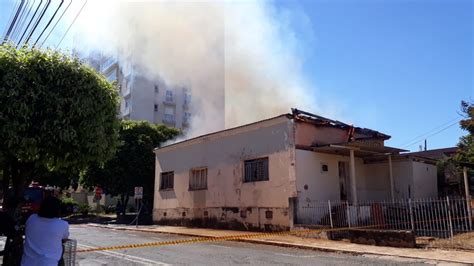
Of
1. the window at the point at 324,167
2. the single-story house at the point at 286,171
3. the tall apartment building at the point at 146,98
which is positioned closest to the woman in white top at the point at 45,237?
the single-story house at the point at 286,171

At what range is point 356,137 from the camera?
765 inches

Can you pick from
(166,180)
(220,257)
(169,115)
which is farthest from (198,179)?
(169,115)

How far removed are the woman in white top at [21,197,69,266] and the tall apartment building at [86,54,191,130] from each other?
45.2 meters

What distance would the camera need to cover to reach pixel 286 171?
16.6 metres

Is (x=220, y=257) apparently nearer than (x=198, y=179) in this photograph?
Yes

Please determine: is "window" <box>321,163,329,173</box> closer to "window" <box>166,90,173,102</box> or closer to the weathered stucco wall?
the weathered stucco wall

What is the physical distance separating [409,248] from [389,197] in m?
8.19

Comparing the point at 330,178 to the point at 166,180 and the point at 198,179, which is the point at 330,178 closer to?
the point at 198,179

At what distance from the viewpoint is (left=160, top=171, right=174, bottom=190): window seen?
23.7 meters

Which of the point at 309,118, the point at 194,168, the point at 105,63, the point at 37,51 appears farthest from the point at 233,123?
the point at 105,63

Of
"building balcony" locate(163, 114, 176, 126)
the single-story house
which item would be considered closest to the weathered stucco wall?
the single-story house

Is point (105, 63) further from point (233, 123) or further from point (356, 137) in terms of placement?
point (356, 137)

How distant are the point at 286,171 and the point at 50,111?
11.7 m

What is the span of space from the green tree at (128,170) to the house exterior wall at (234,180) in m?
4.93
